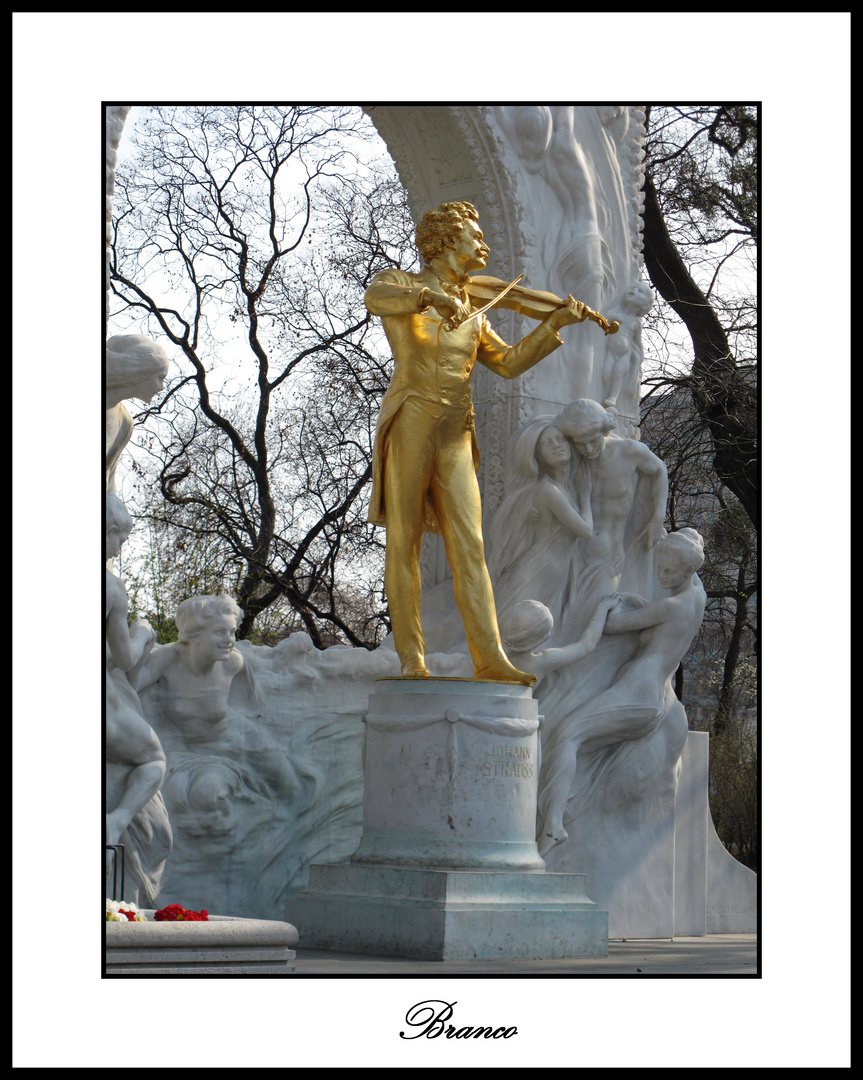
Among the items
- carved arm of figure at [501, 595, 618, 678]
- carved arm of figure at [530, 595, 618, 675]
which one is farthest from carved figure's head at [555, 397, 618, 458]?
carved arm of figure at [501, 595, 618, 678]

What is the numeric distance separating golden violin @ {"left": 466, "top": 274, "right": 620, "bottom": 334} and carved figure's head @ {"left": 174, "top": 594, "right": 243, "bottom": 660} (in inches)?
80.0

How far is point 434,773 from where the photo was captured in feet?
22.1

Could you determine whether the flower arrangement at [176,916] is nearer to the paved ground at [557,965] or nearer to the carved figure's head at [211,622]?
the paved ground at [557,965]

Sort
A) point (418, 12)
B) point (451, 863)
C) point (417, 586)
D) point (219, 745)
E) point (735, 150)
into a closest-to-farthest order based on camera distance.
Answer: point (418, 12) → point (451, 863) → point (417, 586) → point (219, 745) → point (735, 150)

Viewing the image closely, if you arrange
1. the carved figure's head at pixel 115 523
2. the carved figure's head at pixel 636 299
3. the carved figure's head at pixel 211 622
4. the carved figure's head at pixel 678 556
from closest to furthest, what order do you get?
the carved figure's head at pixel 115 523, the carved figure's head at pixel 211 622, the carved figure's head at pixel 678 556, the carved figure's head at pixel 636 299

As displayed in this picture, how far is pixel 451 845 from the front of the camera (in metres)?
6.66

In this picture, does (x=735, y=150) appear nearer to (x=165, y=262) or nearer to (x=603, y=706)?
(x=165, y=262)

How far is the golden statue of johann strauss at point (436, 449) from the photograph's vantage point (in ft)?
23.4

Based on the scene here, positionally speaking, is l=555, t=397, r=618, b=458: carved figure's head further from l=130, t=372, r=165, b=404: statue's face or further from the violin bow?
l=130, t=372, r=165, b=404: statue's face

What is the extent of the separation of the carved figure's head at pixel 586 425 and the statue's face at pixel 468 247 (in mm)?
1797

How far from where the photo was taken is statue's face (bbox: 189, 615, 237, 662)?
802 centimetres

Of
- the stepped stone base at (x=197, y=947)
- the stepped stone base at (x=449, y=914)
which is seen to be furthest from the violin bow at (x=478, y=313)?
the stepped stone base at (x=197, y=947)

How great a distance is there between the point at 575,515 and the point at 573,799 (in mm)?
1604
